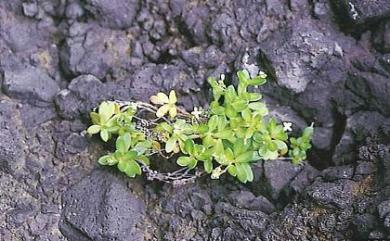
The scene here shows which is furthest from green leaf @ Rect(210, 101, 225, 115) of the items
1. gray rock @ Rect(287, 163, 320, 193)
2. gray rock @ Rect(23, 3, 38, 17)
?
gray rock @ Rect(23, 3, 38, 17)

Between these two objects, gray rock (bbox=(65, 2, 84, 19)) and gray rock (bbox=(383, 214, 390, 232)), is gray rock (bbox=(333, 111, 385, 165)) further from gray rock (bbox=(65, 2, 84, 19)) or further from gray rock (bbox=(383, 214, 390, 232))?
gray rock (bbox=(65, 2, 84, 19))

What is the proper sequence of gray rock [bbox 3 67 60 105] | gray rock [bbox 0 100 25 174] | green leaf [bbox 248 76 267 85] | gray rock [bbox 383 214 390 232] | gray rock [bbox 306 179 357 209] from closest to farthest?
gray rock [bbox 383 214 390 232], gray rock [bbox 306 179 357 209], green leaf [bbox 248 76 267 85], gray rock [bbox 0 100 25 174], gray rock [bbox 3 67 60 105]

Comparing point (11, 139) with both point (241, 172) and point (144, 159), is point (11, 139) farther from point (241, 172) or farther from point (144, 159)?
point (241, 172)

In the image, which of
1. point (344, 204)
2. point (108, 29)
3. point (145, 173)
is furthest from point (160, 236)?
point (108, 29)

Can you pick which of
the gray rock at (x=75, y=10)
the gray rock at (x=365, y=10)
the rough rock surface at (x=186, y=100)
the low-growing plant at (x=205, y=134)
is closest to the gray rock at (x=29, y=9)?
the rough rock surface at (x=186, y=100)

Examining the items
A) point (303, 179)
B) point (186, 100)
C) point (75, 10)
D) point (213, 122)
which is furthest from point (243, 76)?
point (75, 10)

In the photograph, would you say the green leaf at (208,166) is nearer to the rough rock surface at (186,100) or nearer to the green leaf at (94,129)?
the rough rock surface at (186,100)
